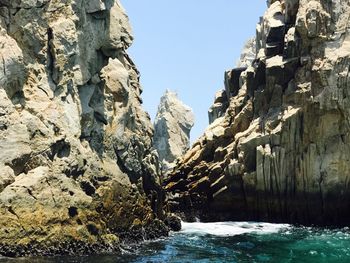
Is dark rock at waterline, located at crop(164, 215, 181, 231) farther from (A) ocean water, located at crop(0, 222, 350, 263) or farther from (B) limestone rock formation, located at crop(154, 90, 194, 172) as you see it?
(B) limestone rock formation, located at crop(154, 90, 194, 172)

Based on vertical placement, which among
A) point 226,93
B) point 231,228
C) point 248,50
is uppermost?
point 248,50

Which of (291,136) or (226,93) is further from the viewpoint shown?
(226,93)

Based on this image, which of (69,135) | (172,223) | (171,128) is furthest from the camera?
(171,128)

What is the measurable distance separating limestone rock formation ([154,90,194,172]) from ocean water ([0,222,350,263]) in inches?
2583

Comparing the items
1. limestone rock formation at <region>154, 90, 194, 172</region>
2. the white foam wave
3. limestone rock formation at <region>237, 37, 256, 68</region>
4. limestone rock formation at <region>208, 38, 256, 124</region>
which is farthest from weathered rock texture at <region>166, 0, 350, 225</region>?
limestone rock formation at <region>237, 37, 256, 68</region>

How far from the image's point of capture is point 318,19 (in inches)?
2036

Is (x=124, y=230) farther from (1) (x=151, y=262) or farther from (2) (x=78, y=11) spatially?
(2) (x=78, y=11)

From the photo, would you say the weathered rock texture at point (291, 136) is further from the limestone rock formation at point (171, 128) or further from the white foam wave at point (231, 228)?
the limestone rock formation at point (171, 128)

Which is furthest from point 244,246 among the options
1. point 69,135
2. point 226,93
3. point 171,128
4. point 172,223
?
point 171,128

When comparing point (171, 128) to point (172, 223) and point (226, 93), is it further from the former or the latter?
point (172, 223)

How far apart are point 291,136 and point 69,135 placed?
2439 cm

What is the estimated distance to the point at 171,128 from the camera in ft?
392

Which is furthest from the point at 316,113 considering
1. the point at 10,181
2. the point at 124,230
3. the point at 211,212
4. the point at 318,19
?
the point at 10,181

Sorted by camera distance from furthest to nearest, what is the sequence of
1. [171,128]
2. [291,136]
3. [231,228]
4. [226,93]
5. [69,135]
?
[171,128] → [226,93] → [291,136] → [231,228] → [69,135]
